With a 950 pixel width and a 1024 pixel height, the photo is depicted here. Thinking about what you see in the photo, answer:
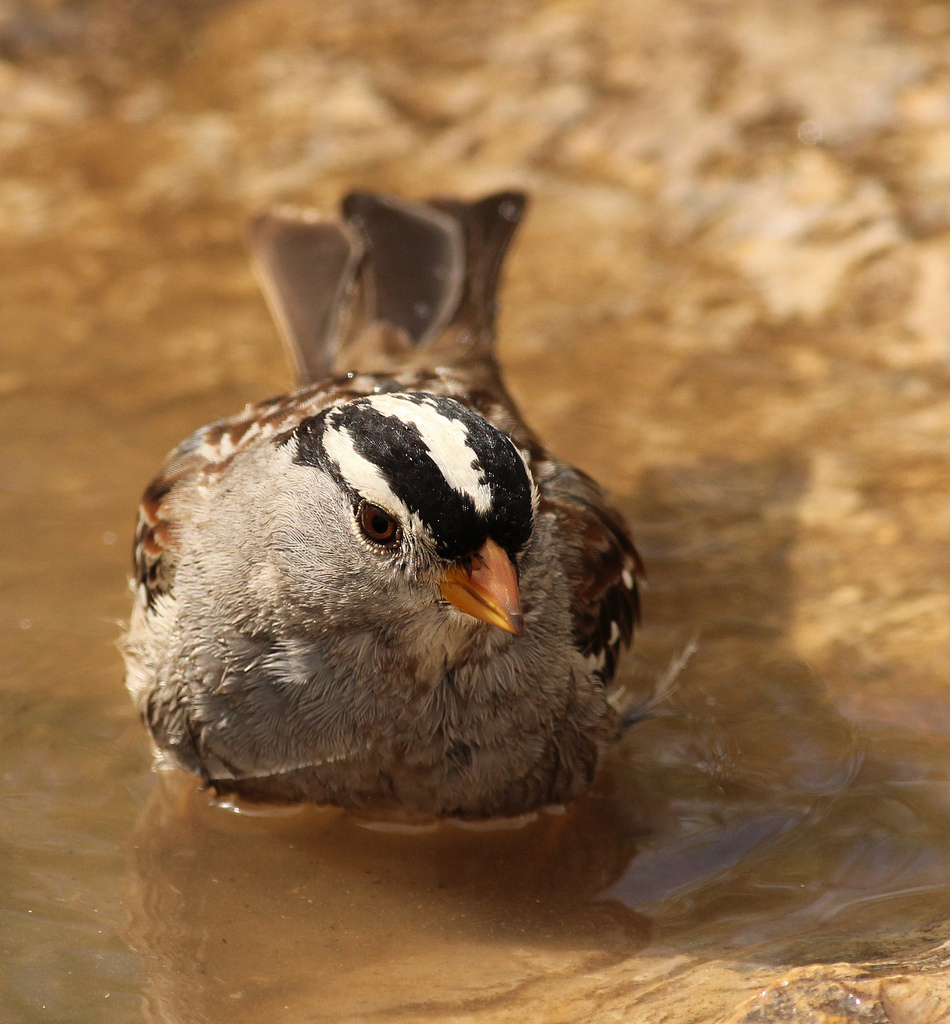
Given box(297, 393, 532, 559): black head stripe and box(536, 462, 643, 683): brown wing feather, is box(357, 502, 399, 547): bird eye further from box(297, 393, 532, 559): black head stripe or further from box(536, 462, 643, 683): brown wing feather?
box(536, 462, 643, 683): brown wing feather

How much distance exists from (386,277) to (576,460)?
3.21 feet

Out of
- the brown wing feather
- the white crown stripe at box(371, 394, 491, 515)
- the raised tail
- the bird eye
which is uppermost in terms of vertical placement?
the raised tail

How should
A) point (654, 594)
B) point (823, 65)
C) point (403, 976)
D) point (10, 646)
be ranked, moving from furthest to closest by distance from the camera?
point (823, 65) → point (654, 594) → point (10, 646) → point (403, 976)

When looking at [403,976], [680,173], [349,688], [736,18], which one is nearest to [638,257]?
[680,173]

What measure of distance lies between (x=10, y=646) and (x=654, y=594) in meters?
2.07

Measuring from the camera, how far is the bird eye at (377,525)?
10.3ft

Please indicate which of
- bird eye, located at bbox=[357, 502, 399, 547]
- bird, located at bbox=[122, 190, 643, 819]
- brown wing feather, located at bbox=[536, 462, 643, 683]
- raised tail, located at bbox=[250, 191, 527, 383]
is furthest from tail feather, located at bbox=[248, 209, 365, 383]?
bird eye, located at bbox=[357, 502, 399, 547]

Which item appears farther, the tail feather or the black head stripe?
the tail feather

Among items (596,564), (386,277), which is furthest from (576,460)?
(596,564)

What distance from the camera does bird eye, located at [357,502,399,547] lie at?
3128mm

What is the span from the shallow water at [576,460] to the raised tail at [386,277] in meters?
0.44

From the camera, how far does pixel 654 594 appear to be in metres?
4.47

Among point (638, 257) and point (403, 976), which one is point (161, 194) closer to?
point (638, 257)

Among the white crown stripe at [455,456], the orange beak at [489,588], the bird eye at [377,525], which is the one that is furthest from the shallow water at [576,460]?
the white crown stripe at [455,456]
